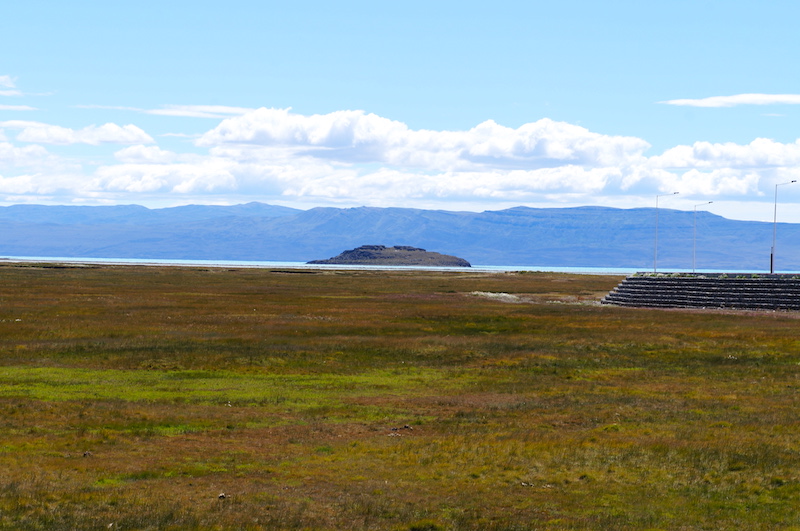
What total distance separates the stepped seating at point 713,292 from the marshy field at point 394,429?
81.9ft

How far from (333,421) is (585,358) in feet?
70.7

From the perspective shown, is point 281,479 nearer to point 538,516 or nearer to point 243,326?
point 538,516

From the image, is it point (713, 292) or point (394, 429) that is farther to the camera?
point (713, 292)

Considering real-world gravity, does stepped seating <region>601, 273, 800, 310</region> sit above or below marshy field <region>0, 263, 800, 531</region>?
above

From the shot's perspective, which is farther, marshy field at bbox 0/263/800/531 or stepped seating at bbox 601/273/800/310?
stepped seating at bbox 601/273/800/310

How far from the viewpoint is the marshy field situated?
18.5 metres

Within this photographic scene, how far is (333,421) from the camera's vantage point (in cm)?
2822

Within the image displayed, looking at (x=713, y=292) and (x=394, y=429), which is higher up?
(x=713, y=292)

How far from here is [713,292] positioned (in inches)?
3349

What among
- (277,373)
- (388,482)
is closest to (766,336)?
(277,373)

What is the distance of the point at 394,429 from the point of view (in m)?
27.1

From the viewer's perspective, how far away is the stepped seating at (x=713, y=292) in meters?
80.2

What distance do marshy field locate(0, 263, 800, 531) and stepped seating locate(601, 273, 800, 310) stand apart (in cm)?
2497

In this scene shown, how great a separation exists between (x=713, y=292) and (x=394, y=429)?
6552cm
